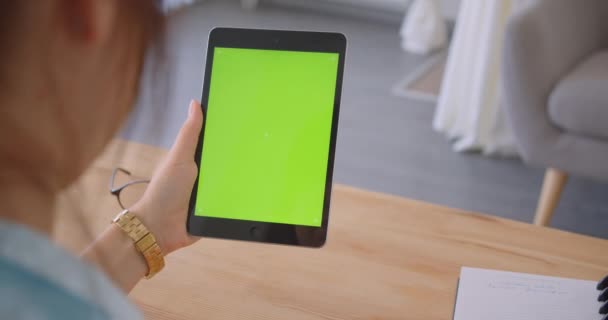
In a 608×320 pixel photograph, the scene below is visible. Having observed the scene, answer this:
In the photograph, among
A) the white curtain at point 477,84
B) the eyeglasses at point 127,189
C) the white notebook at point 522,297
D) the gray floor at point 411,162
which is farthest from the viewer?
the white curtain at point 477,84

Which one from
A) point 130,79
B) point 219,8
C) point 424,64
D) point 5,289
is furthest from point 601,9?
point 219,8

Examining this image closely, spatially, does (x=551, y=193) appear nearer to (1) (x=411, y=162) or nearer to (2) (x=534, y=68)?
(2) (x=534, y=68)

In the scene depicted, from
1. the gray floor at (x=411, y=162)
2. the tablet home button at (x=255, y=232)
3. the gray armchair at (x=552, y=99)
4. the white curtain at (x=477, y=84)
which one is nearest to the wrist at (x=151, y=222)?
the tablet home button at (x=255, y=232)

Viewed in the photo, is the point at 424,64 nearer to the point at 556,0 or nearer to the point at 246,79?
the point at 556,0

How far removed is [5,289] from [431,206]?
0.70 metres

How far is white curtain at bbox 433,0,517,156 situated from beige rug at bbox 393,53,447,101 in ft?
1.19

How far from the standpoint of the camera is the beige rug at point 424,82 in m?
2.71

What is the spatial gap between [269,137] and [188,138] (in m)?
0.10

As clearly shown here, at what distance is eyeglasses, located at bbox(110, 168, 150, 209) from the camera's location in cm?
93

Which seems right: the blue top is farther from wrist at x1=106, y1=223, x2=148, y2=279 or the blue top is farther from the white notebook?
the white notebook

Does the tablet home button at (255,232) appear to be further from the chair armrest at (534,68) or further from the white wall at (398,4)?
the white wall at (398,4)

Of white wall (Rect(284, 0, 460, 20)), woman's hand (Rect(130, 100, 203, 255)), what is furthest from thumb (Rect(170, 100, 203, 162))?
white wall (Rect(284, 0, 460, 20))

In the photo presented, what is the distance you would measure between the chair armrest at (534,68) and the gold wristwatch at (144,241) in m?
1.22

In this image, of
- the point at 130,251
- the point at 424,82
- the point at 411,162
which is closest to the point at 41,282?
the point at 130,251
